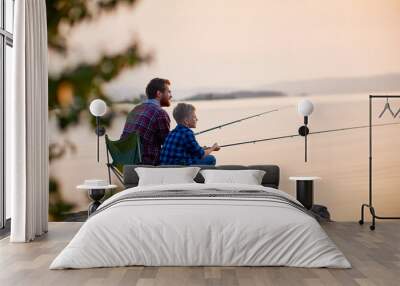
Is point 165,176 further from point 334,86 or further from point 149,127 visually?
point 334,86

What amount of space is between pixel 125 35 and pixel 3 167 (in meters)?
2.27

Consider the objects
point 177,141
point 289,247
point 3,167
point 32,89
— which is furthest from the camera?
point 177,141

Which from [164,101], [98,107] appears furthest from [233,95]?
[98,107]

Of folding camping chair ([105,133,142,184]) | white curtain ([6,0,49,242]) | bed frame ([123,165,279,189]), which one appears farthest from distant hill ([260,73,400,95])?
white curtain ([6,0,49,242])

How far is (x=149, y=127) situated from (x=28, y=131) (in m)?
1.82

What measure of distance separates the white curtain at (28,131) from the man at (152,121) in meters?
1.32

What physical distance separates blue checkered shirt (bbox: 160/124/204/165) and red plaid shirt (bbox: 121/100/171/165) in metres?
0.11

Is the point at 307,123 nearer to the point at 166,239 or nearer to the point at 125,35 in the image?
the point at 125,35

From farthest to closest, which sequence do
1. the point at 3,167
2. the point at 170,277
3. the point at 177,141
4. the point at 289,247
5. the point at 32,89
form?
the point at 177,141, the point at 3,167, the point at 32,89, the point at 289,247, the point at 170,277

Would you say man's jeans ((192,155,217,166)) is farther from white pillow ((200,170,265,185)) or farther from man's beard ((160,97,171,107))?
man's beard ((160,97,171,107))

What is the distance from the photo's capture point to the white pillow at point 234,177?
7.03m

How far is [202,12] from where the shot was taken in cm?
787

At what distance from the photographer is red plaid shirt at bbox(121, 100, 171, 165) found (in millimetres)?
7734

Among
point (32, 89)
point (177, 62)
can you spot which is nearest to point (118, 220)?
point (32, 89)
